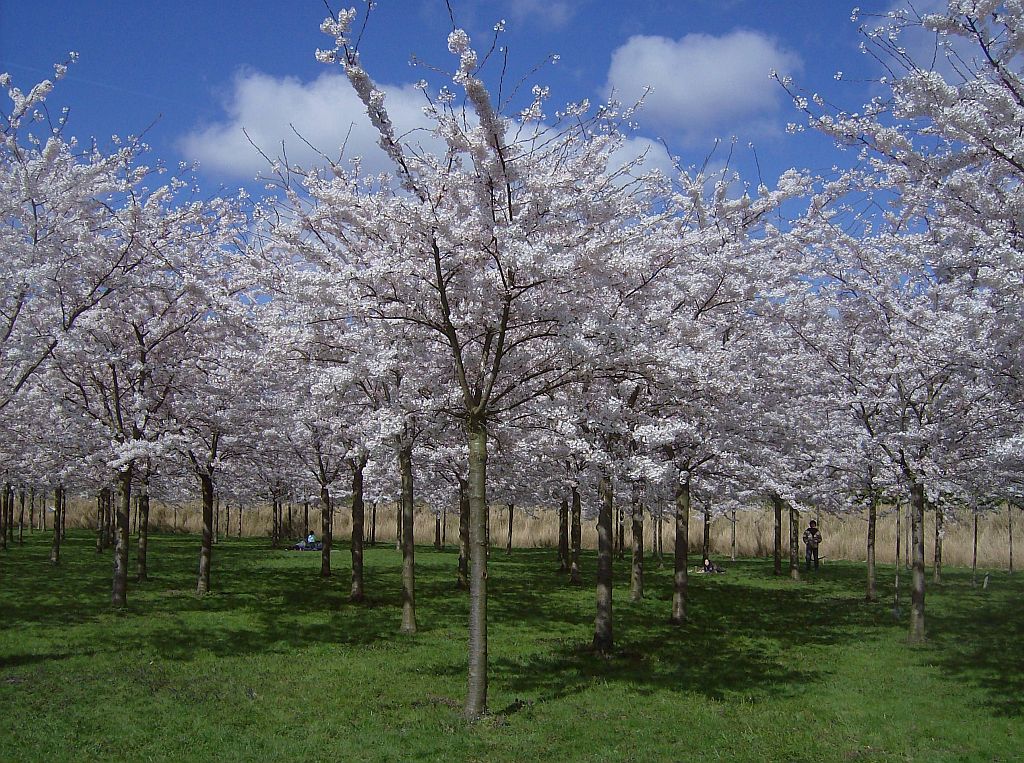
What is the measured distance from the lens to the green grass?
8180 mm

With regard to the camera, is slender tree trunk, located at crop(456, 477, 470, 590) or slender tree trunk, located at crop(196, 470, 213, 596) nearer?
slender tree trunk, located at crop(196, 470, 213, 596)

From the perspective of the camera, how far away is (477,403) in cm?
980

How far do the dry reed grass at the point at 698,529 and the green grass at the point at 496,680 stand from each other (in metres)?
14.0

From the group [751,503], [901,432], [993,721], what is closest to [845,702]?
[993,721]

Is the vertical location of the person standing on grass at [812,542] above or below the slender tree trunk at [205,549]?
below

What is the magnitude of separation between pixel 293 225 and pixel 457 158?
5.75 metres

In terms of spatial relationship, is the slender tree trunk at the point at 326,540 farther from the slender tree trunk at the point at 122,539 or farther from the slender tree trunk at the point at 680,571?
the slender tree trunk at the point at 680,571

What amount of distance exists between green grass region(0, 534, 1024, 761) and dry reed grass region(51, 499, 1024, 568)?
13995 millimetres

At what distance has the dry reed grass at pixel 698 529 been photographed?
3186 centimetres

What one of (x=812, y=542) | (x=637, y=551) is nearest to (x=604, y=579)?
(x=637, y=551)

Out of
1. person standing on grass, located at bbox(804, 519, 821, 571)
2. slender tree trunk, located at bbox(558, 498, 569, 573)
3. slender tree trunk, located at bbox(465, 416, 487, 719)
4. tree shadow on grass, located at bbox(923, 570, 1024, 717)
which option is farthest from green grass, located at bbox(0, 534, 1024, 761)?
person standing on grass, located at bbox(804, 519, 821, 571)

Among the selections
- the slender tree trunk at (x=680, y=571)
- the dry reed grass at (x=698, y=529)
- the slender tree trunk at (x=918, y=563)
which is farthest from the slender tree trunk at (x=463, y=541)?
the dry reed grass at (x=698, y=529)

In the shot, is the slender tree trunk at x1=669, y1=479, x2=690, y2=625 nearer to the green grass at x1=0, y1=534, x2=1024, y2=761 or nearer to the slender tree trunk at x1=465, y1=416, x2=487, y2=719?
the green grass at x1=0, y1=534, x2=1024, y2=761

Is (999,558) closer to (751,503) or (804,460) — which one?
(751,503)
